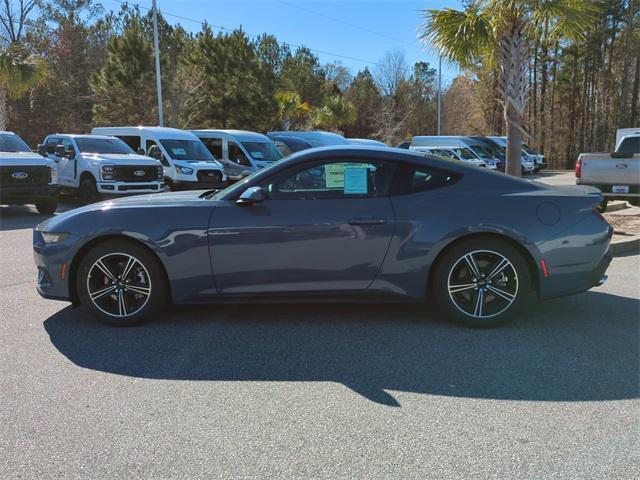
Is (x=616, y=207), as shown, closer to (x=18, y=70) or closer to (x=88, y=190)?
(x=88, y=190)

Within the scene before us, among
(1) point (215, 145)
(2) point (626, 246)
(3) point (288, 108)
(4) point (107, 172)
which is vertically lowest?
(2) point (626, 246)

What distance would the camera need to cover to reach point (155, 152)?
16.7 metres

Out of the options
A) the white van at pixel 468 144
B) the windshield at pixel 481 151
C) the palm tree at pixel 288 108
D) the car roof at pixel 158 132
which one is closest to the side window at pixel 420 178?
the car roof at pixel 158 132

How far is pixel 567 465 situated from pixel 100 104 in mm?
32872

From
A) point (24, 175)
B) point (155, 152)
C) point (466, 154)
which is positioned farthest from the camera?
point (466, 154)

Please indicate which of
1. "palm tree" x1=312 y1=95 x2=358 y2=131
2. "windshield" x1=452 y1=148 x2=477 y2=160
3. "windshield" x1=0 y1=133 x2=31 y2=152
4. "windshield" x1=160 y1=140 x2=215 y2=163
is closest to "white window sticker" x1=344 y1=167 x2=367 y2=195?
"windshield" x1=0 y1=133 x2=31 y2=152

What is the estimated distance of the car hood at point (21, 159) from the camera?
11.9 meters

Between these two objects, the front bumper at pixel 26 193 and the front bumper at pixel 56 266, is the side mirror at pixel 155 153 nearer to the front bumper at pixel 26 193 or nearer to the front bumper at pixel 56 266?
the front bumper at pixel 26 193

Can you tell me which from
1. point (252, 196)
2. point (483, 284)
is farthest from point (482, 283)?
point (252, 196)

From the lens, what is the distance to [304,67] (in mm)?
48406

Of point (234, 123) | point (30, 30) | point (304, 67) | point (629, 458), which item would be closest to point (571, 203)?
point (629, 458)

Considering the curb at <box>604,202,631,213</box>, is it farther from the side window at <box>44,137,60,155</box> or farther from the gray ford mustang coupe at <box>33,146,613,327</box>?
the side window at <box>44,137,60,155</box>

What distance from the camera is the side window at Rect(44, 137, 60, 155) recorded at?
1470 cm

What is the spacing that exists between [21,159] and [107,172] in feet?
7.43
